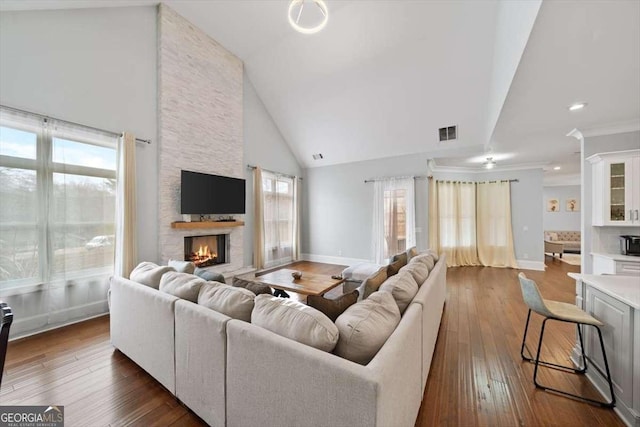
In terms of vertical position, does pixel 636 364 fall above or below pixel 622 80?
below

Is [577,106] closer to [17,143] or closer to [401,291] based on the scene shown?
[401,291]

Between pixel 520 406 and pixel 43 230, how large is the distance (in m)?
4.85

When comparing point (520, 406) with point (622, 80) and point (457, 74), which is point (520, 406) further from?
point (457, 74)

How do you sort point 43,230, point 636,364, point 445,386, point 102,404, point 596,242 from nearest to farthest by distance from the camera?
point 636,364, point 102,404, point 445,386, point 43,230, point 596,242

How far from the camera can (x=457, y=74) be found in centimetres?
416

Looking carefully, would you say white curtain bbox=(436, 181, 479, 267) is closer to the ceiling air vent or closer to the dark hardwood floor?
the ceiling air vent

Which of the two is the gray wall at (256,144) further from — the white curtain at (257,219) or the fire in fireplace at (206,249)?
the fire in fireplace at (206,249)

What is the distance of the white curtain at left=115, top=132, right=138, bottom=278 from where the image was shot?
331 centimetres

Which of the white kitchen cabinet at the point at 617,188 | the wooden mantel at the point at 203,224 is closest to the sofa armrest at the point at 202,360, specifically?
the wooden mantel at the point at 203,224

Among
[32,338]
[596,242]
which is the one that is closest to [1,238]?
[32,338]

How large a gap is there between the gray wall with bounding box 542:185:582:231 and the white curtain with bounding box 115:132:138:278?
1281 centimetres

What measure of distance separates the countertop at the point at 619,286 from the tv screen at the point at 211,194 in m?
4.78

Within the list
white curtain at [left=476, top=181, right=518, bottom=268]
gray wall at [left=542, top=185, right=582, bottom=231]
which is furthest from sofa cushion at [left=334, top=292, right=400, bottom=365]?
gray wall at [left=542, top=185, right=582, bottom=231]

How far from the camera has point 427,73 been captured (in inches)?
169
